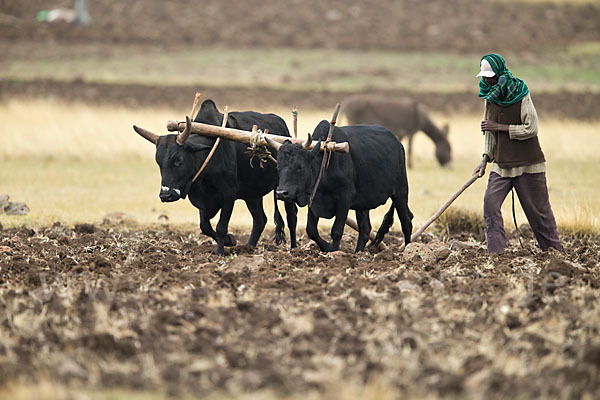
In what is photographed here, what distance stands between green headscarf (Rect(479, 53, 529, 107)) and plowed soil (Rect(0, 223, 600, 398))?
1578 mm

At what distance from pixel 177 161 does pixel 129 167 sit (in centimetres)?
1024

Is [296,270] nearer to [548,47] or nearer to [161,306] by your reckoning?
[161,306]

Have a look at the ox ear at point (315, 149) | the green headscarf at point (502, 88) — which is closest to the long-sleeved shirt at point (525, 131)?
the green headscarf at point (502, 88)

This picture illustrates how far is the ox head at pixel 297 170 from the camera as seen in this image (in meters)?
8.41

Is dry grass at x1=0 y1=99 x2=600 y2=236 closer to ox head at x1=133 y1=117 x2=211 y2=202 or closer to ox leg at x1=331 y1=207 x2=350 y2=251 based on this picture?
ox leg at x1=331 y1=207 x2=350 y2=251

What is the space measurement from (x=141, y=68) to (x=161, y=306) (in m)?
32.3

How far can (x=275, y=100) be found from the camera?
27312 mm

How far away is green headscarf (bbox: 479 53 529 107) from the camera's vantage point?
28.2 feet

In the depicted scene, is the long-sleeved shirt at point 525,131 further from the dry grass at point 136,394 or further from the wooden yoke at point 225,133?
the dry grass at point 136,394

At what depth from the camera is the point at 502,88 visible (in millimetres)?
8633

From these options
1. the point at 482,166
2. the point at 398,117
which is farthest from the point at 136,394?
the point at 398,117

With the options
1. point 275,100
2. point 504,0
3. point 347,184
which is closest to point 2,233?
point 347,184

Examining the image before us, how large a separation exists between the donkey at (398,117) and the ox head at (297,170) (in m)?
11.4

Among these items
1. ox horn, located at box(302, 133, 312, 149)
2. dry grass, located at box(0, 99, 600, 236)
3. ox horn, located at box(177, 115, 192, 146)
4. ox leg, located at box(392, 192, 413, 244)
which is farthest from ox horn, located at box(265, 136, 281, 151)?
dry grass, located at box(0, 99, 600, 236)
